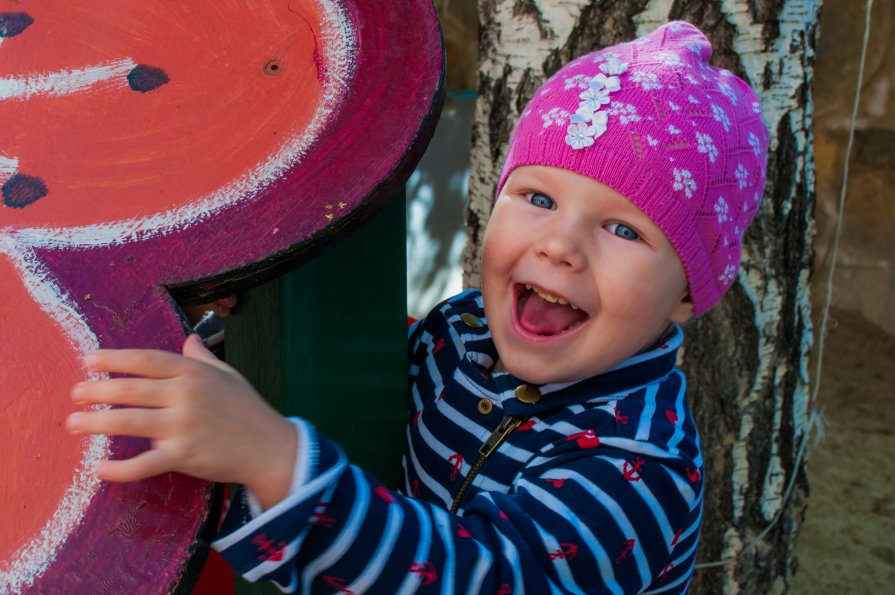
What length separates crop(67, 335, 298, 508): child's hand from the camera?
70 centimetres

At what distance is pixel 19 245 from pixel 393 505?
0.43m

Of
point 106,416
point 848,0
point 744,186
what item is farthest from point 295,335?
point 848,0

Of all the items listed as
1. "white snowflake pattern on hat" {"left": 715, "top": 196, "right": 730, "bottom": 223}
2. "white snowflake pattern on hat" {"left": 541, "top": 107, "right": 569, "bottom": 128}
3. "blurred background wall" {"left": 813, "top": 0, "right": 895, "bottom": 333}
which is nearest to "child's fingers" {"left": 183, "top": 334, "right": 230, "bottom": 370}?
"white snowflake pattern on hat" {"left": 541, "top": 107, "right": 569, "bottom": 128}

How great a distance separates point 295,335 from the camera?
1.03 metres

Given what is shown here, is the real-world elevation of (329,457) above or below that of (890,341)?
above

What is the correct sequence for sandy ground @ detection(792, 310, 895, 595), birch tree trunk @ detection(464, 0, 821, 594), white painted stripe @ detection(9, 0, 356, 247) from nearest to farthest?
white painted stripe @ detection(9, 0, 356, 247) < birch tree trunk @ detection(464, 0, 821, 594) < sandy ground @ detection(792, 310, 895, 595)

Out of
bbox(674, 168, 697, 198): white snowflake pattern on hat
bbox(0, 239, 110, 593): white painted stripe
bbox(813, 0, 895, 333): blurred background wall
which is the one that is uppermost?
bbox(674, 168, 697, 198): white snowflake pattern on hat

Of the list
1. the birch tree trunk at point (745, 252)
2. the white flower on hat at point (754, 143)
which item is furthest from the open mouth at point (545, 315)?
the birch tree trunk at point (745, 252)

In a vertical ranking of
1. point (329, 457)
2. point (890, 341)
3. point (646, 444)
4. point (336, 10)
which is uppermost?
point (336, 10)

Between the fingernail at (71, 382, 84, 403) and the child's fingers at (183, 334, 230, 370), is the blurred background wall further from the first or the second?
the fingernail at (71, 382, 84, 403)

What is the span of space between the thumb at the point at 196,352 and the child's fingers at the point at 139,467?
0.32 feet

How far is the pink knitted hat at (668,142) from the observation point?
3.65ft

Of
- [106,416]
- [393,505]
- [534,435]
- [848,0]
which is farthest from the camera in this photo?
[848,0]

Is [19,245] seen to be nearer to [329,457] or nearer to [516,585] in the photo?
[329,457]
